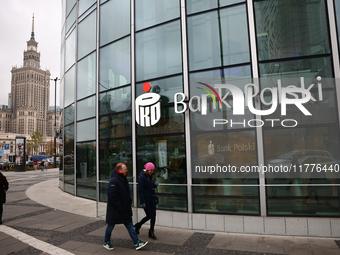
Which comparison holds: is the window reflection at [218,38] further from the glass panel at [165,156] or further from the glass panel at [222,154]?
the glass panel at [165,156]

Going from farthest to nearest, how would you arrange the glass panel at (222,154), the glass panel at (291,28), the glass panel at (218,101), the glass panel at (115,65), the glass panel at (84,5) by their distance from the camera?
the glass panel at (84,5) → the glass panel at (115,65) → the glass panel at (218,101) → the glass panel at (222,154) → the glass panel at (291,28)

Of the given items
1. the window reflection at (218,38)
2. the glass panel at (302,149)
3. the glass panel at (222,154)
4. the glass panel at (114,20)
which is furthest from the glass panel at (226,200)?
the glass panel at (114,20)

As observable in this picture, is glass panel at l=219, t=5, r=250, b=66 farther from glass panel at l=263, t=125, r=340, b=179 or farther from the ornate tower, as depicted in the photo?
the ornate tower

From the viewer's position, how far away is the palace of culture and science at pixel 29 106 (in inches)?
6422

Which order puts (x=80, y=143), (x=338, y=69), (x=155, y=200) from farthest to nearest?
1. (x=80, y=143)
2. (x=338, y=69)
3. (x=155, y=200)

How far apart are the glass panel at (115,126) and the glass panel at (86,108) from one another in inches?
42.6

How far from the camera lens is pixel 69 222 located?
7969mm

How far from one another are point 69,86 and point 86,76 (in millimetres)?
2708

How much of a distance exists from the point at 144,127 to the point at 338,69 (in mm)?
5923

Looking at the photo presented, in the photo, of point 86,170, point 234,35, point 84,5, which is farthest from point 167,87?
point 84,5

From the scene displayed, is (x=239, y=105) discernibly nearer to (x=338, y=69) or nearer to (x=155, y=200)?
(x=338, y=69)

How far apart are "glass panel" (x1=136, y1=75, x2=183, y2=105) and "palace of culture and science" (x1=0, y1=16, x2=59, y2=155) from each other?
169m

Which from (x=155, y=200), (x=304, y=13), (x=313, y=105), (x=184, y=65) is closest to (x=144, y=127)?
(x=184, y=65)

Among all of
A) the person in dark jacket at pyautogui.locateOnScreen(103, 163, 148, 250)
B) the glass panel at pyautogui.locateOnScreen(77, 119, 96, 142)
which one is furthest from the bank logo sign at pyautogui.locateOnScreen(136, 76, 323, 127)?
the glass panel at pyautogui.locateOnScreen(77, 119, 96, 142)
